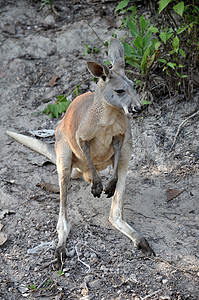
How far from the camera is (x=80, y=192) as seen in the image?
195 inches

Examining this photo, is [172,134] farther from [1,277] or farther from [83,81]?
[1,277]

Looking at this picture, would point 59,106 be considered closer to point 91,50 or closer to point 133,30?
point 91,50

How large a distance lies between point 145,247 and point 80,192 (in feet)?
4.69

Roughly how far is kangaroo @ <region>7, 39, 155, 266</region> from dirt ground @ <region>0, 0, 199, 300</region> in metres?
0.14

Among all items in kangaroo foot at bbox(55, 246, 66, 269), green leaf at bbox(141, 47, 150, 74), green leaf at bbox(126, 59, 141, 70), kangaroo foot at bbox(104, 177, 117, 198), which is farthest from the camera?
green leaf at bbox(126, 59, 141, 70)

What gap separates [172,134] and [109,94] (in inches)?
79.4

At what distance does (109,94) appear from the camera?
3713 mm

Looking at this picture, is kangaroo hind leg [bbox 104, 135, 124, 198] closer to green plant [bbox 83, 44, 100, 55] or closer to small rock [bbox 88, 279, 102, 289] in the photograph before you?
small rock [bbox 88, 279, 102, 289]

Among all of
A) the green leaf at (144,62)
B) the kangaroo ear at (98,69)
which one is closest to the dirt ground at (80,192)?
the green leaf at (144,62)

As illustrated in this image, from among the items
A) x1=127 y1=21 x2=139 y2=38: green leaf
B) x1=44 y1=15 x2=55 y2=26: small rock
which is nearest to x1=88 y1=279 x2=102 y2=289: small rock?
x1=127 y1=21 x2=139 y2=38: green leaf

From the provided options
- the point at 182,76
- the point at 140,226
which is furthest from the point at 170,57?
the point at 140,226

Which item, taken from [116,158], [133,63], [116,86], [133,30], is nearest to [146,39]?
[133,30]

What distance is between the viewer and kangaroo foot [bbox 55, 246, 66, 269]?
146 inches

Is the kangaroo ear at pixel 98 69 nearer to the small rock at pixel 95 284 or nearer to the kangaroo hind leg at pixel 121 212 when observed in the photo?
the kangaroo hind leg at pixel 121 212
